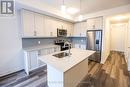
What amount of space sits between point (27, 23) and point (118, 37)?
6.96m

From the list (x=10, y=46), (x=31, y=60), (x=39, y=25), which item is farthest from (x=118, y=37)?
(x=10, y=46)

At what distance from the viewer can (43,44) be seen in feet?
13.0

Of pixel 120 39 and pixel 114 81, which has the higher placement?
pixel 120 39

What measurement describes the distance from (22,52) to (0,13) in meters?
1.52

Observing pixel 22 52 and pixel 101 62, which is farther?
pixel 101 62

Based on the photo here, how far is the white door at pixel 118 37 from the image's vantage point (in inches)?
250

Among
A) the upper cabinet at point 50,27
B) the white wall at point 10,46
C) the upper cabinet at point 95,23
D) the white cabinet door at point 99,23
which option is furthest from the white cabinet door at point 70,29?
the white wall at point 10,46

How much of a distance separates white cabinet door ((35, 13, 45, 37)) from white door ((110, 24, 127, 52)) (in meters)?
6.07

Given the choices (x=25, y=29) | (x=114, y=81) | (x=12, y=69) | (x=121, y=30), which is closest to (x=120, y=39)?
(x=121, y=30)

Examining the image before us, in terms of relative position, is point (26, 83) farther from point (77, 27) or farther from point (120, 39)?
point (120, 39)

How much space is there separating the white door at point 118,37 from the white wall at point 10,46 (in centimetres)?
711

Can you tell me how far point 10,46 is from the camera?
2852 mm

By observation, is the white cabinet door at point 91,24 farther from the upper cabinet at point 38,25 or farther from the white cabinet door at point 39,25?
the white cabinet door at point 39,25

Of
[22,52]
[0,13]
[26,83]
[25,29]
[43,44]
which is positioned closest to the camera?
[26,83]
